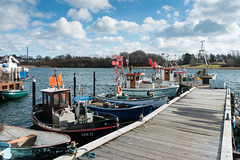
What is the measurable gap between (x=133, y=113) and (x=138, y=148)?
8369 mm

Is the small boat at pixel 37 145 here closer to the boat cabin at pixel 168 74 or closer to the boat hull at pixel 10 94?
the boat hull at pixel 10 94

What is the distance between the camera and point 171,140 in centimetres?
665

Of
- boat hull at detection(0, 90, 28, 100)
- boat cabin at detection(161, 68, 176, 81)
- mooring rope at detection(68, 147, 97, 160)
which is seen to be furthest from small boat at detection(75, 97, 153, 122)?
boat hull at detection(0, 90, 28, 100)

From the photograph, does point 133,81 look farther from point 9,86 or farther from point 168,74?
point 9,86

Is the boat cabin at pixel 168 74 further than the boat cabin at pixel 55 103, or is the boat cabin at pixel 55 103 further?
the boat cabin at pixel 168 74

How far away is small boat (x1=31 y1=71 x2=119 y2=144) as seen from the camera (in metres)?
10.2

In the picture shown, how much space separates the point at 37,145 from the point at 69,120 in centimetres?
265

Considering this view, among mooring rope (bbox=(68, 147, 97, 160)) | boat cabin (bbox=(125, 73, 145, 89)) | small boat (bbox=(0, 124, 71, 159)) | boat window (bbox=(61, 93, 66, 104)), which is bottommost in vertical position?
small boat (bbox=(0, 124, 71, 159))

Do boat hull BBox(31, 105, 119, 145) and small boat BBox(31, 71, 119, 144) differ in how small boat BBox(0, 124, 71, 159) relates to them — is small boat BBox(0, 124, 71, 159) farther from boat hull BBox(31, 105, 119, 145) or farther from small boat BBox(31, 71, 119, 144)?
small boat BBox(31, 71, 119, 144)

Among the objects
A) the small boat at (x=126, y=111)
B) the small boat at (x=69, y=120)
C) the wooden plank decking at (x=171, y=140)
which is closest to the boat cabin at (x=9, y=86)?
the small boat at (x=69, y=120)

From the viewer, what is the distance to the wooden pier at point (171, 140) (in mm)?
5539

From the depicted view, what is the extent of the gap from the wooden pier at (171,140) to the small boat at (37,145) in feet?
8.88

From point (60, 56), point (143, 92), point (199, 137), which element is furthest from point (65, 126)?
point (60, 56)

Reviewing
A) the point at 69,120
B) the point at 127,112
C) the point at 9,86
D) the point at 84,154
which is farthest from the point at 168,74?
the point at 9,86
